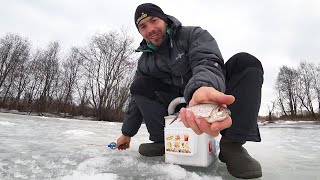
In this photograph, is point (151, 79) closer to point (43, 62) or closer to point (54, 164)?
point (54, 164)

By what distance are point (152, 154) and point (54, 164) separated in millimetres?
844

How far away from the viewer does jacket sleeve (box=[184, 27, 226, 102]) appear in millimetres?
1265

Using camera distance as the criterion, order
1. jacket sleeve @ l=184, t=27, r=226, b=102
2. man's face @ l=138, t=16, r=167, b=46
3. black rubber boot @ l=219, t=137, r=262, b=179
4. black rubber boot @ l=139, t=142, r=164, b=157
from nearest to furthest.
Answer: jacket sleeve @ l=184, t=27, r=226, b=102 < black rubber boot @ l=219, t=137, r=262, b=179 < man's face @ l=138, t=16, r=167, b=46 < black rubber boot @ l=139, t=142, r=164, b=157

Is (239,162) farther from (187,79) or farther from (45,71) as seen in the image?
(45,71)

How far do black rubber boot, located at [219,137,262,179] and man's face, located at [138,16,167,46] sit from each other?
3.33 ft

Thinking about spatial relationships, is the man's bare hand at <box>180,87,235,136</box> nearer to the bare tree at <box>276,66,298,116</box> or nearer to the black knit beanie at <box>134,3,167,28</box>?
the black knit beanie at <box>134,3,167,28</box>

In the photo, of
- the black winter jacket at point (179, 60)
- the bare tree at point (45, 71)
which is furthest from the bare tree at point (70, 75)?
the black winter jacket at point (179, 60)

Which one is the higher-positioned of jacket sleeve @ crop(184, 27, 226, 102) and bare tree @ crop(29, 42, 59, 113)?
bare tree @ crop(29, 42, 59, 113)

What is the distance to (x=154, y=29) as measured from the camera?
6.96ft

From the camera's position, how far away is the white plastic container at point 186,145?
1.63m

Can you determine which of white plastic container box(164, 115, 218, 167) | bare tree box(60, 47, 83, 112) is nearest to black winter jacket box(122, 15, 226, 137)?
white plastic container box(164, 115, 218, 167)

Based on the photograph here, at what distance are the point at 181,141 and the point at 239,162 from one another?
39 cm

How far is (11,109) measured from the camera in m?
19.8

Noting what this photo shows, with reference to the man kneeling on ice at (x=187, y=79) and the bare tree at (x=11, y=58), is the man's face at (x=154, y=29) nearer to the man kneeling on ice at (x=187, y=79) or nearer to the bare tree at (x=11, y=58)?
the man kneeling on ice at (x=187, y=79)
